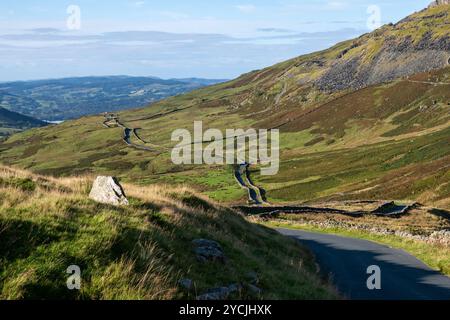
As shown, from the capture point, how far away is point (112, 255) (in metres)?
10.3

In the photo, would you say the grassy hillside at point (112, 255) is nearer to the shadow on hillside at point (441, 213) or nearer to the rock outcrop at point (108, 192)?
the rock outcrop at point (108, 192)

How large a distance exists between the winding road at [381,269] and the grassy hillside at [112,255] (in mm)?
3896

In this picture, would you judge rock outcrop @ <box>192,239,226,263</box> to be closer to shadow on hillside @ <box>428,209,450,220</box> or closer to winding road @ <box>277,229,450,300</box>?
winding road @ <box>277,229,450,300</box>

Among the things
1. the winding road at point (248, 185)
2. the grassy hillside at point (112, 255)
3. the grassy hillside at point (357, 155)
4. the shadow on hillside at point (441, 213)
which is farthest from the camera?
the winding road at point (248, 185)

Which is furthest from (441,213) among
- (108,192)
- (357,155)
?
(357,155)

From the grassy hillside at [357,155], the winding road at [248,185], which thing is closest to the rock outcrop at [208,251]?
the grassy hillside at [357,155]

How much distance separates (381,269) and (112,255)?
15.1 meters

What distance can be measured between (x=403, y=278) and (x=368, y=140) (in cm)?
13119

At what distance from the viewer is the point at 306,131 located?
173500 mm

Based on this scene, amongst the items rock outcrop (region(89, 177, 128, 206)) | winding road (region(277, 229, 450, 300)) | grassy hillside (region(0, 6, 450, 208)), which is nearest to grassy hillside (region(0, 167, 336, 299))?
rock outcrop (region(89, 177, 128, 206))

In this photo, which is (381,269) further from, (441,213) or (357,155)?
(357,155)

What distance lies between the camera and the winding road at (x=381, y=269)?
684 inches
